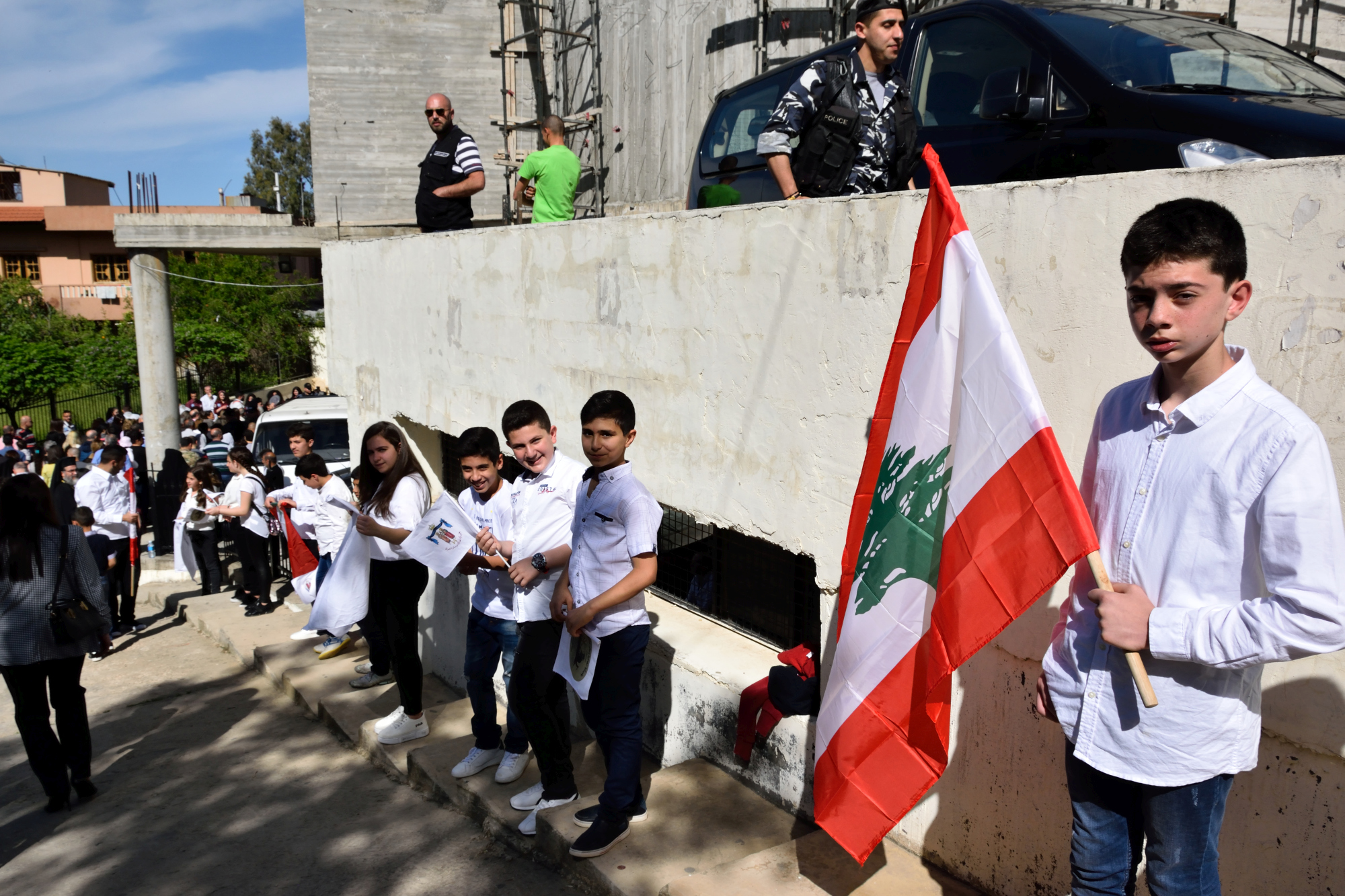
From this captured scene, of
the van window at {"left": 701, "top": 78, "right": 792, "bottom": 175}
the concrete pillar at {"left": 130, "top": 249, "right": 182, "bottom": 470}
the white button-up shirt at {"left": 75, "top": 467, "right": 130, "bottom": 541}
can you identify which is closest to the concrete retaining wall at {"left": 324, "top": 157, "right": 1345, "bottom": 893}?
the van window at {"left": 701, "top": 78, "right": 792, "bottom": 175}

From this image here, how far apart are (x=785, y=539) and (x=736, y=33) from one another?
8267mm

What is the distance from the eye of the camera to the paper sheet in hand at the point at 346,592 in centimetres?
563

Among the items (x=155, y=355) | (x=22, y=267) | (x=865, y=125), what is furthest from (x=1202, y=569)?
(x=22, y=267)

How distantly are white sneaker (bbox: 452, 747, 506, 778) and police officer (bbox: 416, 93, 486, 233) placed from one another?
14.4ft

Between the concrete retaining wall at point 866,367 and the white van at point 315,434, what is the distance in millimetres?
6978

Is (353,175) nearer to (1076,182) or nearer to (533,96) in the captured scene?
(533,96)

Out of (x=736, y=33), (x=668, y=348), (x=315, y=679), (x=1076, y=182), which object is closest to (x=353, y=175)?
(x=736, y=33)

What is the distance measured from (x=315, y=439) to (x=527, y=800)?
958 cm

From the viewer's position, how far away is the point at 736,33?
1062cm

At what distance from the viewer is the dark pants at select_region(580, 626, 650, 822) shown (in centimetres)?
367

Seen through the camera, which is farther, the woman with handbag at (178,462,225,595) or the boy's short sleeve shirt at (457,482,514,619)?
the woman with handbag at (178,462,225,595)

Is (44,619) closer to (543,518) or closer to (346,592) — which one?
(346,592)

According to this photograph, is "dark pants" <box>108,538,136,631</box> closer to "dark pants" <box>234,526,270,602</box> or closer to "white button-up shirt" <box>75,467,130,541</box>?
"white button-up shirt" <box>75,467,130,541</box>

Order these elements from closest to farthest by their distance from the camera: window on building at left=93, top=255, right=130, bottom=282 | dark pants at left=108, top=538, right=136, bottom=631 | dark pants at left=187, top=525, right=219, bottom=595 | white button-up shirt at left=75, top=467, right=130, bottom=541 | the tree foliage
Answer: white button-up shirt at left=75, top=467, right=130, bottom=541, dark pants at left=108, top=538, right=136, bottom=631, dark pants at left=187, top=525, right=219, bottom=595, the tree foliage, window on building at left=93, top=255, right=130, bottom=282
